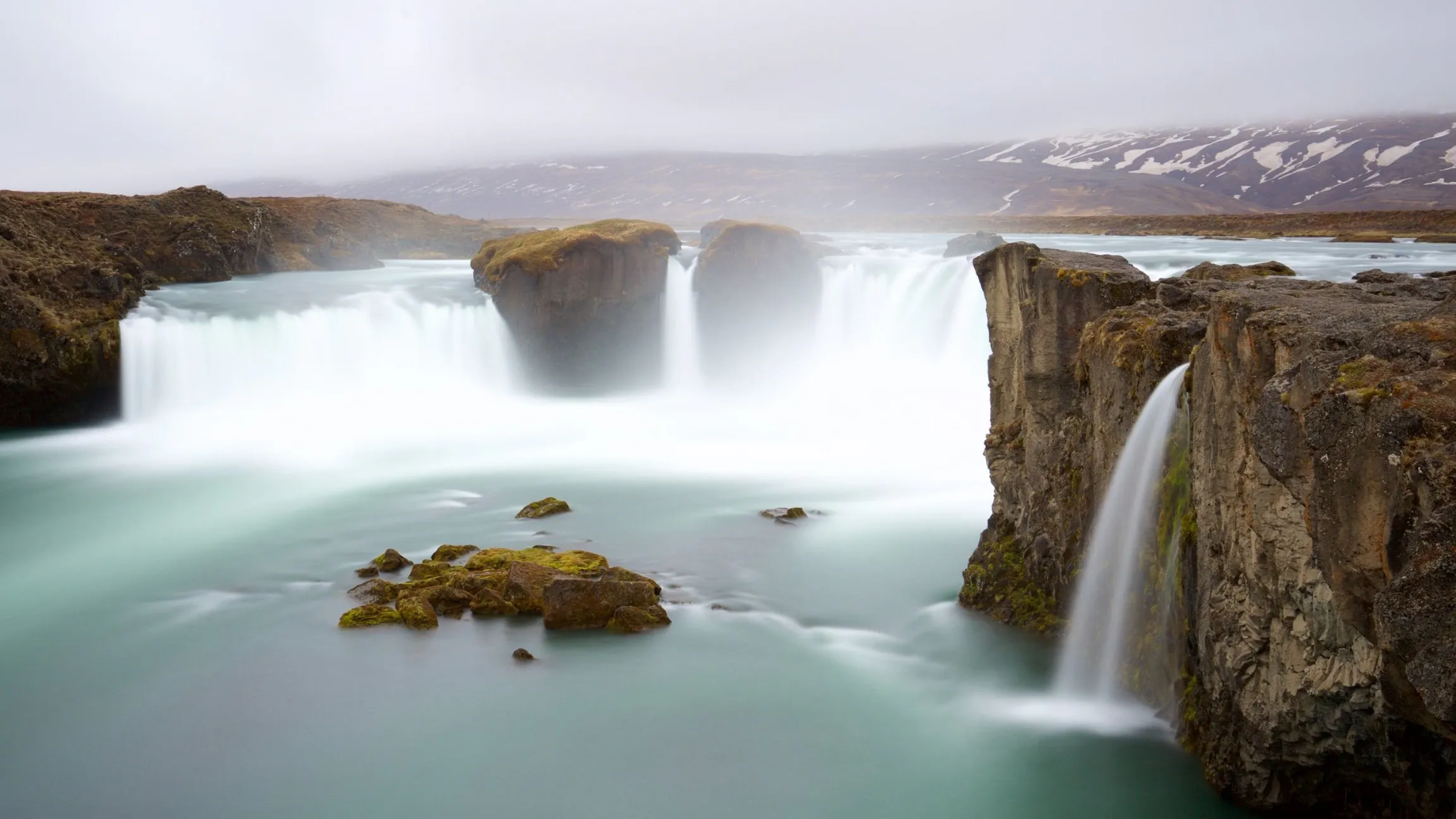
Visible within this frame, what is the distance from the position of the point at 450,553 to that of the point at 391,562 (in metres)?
0.87

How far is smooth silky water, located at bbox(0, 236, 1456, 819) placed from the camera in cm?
977

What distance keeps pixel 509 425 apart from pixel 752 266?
35.0ft

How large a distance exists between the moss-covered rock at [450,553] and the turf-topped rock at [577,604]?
10.0 ft

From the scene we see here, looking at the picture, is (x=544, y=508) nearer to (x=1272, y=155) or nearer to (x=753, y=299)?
(x=753, y=299)

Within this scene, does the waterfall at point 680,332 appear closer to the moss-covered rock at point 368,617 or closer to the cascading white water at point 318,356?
the cascading white water at point 318,356

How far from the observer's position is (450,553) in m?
16.0

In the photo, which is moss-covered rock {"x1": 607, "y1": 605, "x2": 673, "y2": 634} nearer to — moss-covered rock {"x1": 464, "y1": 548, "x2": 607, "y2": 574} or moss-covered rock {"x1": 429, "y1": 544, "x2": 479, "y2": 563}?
moss-covered rock {"x1": 464, "y1": 548, "x2": 607, "y2": 574}

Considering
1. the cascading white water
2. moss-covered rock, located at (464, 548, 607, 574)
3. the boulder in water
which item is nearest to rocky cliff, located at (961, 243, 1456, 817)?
the boulder in water

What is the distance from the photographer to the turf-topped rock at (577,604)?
43.8 ft

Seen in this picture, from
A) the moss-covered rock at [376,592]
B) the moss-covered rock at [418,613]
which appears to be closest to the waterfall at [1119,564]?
the moss-covered rock at [418,613]

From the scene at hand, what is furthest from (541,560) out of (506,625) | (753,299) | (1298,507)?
(753,299)

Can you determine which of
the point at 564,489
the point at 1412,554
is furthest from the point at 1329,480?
the point at 564,489

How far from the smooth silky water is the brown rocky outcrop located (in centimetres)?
474

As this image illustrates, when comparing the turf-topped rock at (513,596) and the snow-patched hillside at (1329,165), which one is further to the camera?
the snow-patched hillside at (1329,165)
